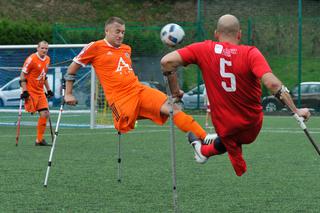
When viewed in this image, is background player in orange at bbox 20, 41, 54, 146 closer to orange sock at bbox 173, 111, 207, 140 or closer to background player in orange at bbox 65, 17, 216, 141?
background player in orange at bbox 65, 17, 216, 141

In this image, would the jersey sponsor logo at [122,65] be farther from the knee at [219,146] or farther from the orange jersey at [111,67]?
the knee at [219,146]

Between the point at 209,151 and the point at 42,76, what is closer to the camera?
the point at 209,151

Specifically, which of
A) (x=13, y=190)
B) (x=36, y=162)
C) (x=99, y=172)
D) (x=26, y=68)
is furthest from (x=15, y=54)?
(x=13, y=190)

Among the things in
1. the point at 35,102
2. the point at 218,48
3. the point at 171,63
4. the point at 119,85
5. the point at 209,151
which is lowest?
the point at 35,102

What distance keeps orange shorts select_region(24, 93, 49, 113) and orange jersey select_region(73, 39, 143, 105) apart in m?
6.30

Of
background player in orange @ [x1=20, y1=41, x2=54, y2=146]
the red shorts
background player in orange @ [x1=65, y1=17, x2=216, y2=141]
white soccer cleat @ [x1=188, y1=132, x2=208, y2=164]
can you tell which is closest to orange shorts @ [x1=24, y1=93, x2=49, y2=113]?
background player in orange @ [x1=20, y1=41, x2=54, y2=146]

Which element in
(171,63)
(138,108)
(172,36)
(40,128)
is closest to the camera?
(171,63)

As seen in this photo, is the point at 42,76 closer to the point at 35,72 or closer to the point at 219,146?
the point at 35,72

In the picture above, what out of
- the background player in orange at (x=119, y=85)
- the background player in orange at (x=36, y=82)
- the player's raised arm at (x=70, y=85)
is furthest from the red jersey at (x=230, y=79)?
the background player in orange at (x=36, y=82)

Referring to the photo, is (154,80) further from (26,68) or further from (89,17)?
(89,17)

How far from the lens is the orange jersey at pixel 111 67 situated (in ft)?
35.7

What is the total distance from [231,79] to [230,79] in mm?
12

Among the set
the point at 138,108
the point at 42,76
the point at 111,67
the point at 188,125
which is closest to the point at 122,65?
the point at 111,67

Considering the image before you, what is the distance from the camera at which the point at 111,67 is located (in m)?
11.1
